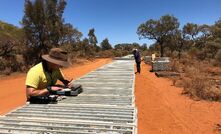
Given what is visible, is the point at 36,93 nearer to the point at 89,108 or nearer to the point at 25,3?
the point at 89,108

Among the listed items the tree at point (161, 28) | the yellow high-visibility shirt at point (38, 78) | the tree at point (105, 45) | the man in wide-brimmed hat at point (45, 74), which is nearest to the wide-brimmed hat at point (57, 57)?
the man in wide-brimmed hat at point (45, 74)

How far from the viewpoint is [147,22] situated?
42.9 m

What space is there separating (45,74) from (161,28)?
1514 inches

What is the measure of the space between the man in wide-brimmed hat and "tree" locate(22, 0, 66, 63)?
18.1 metres

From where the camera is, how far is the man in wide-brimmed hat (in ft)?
14.1

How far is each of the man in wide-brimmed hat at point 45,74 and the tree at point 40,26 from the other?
1807cm

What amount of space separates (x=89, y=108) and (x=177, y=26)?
1556 inches

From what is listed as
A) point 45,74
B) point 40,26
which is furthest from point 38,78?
point 40,26

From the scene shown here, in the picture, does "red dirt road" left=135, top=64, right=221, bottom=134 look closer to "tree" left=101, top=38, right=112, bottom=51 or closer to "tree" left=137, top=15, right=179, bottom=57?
"tree" left=137, top=15, right=179, bottom=57

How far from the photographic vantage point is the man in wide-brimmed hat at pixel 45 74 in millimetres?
4285

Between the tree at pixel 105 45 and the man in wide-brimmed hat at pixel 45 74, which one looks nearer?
the man in wide-brimmed hat at pixel 45 74

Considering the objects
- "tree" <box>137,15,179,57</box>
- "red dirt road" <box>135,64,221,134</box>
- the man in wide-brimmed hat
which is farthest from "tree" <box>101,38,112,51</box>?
the man in wide-brimmed hat

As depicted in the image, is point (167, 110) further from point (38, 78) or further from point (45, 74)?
point (38, 78)

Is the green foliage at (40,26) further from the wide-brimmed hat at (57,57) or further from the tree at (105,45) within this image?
the tree at (105,45)
